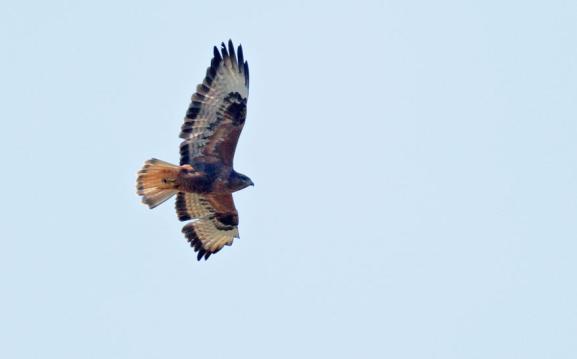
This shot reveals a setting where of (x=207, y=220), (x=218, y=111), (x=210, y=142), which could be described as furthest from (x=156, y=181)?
(x=207, y=220)

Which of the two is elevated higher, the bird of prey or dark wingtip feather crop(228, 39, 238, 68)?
dark wingtip feather crop(228, 39, 238, 68)

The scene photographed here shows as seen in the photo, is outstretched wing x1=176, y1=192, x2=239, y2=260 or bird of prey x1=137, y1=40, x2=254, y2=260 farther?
outstretched wing x1=176, y1=192, x2=239, y2=260

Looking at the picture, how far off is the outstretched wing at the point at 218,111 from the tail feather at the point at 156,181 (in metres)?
0.36

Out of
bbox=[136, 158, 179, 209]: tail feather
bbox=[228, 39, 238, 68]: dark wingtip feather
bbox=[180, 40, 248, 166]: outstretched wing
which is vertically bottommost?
bbox=[136, 158, 179, 209]: tail feather

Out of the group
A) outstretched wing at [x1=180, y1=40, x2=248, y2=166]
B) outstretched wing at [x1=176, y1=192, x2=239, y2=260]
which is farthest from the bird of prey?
outstretched wing at [x1=176, y1=192, x2=239, y2=260]

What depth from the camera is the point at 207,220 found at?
60.8ft

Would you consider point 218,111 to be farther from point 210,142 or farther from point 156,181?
point 156,181

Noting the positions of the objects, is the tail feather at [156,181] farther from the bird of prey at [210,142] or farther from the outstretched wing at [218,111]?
the outstretched wing at [218,111]

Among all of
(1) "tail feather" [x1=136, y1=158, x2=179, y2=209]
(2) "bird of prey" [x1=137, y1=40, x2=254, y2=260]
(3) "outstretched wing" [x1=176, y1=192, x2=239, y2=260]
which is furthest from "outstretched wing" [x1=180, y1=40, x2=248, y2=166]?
(3) "outstretched wing" [x1=176, y1=192, x2=239, y2=260]

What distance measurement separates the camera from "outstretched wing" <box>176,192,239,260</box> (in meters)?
18.2

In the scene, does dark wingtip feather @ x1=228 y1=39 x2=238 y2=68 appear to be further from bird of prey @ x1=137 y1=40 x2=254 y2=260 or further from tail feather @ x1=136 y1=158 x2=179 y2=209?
tail feather @ x1=136 y1=158 x2=179 y2=209

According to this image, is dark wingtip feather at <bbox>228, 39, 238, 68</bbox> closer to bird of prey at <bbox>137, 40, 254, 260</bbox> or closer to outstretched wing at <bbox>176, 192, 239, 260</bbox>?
bird of prey at <bbox>137, 40, 254, 260</bbox>

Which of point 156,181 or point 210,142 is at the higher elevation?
point 210,142

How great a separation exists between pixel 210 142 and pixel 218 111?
0.43 meters
